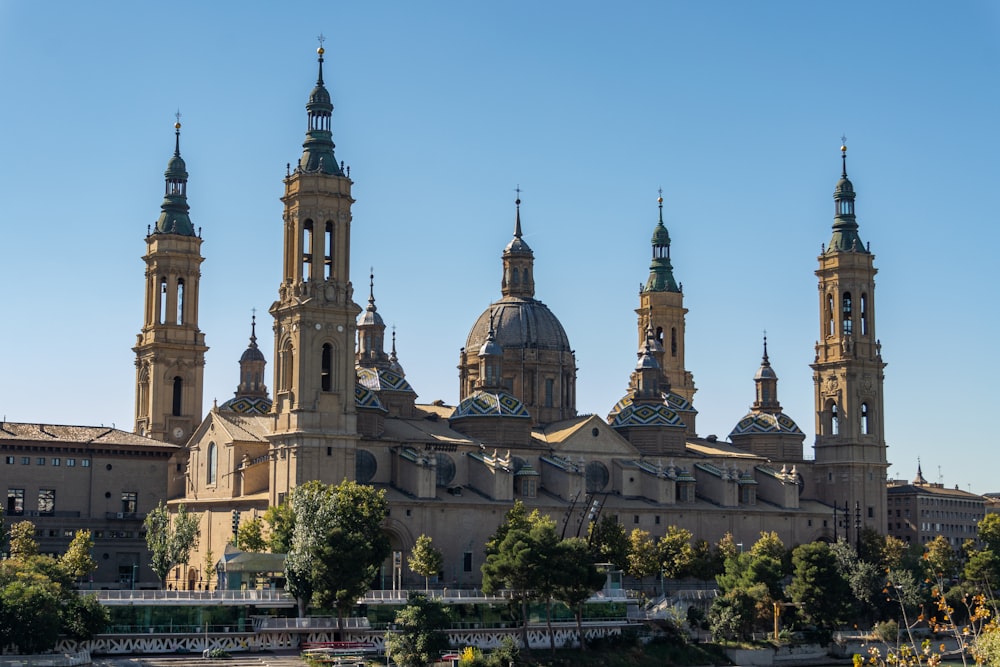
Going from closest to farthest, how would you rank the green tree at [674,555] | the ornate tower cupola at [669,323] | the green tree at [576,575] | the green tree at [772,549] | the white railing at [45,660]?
1. the white railing at [45,660]
2. the green tree at [576,575]
3. the green tree at [674,555]
4. the green tree at [772,549]
5. the ornate tower cupola at [669,323]

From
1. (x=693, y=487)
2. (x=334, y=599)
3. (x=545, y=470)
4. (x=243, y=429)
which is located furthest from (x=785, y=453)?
(x=334, y=599)

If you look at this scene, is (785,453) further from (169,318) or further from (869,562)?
(169,318)

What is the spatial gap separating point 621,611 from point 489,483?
45.4 ft

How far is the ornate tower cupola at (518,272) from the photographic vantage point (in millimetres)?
115625

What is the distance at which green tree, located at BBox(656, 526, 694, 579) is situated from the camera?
94.2 metres

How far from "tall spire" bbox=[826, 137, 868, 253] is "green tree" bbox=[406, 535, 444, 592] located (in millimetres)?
46189

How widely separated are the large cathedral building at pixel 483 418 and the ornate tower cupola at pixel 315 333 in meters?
0.11

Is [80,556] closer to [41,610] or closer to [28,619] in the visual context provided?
[41,610]

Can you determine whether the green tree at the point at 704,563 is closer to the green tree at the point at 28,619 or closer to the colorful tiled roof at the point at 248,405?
the colorful tiled roof at the point at 248,405

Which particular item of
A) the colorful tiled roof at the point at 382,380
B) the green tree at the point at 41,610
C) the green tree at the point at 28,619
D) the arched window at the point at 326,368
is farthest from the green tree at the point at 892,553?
the green tree at the point at 28,619

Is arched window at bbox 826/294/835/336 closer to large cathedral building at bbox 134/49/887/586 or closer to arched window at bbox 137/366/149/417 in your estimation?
large cathedral building at bbox 134/49/887/586

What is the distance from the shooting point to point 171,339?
10712 cm

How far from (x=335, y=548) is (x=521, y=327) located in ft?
Answer: 144

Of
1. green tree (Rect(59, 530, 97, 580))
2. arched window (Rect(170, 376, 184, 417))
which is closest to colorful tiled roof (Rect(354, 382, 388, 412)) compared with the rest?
green tree (Rect(59, 530, 97, 580))
